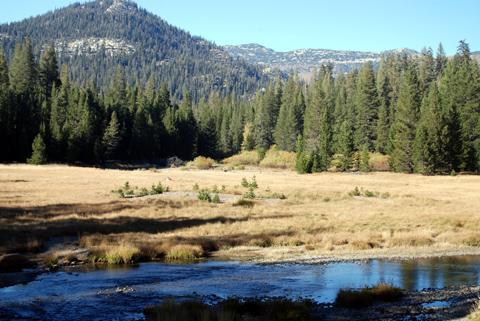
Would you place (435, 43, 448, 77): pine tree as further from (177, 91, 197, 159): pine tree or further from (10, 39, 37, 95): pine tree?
(10, 39, 37, 95): pine tree

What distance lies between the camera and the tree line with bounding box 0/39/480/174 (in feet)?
255

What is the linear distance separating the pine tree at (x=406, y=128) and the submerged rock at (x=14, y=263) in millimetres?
66031

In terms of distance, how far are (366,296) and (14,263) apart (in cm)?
1397

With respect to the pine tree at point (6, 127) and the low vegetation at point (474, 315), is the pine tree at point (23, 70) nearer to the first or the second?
the pine tree at point (6, 127)

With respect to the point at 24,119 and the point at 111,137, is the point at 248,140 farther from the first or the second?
the point at 24,119

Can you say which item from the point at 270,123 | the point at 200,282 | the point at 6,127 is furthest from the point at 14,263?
the point at 270,123

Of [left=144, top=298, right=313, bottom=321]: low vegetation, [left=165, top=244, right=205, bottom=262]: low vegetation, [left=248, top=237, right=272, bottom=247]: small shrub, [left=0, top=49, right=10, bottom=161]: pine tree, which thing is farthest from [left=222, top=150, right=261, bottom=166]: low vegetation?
[left=144, top=298, right=313, bottom=321]: low vegetation

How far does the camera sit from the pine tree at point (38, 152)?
276 ft

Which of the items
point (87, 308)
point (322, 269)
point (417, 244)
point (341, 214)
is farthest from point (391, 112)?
point (87, 308)

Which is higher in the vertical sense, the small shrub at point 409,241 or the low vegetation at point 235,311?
the low vegetation at point 235,311

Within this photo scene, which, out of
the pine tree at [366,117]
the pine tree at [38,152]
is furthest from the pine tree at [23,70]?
the pine tree at [366,117]

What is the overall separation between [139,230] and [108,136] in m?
75.5

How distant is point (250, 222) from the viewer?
35.0 m

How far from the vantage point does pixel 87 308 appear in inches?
613
